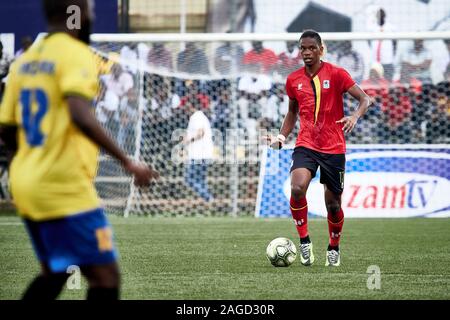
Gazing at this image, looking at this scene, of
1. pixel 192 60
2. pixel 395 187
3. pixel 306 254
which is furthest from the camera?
pixel 192 60

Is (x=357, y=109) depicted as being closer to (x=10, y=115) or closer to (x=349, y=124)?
(x=349, y=124)

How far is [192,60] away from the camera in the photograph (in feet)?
64.8

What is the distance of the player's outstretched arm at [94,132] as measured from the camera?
4.92 metres

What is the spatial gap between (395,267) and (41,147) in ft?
19.1

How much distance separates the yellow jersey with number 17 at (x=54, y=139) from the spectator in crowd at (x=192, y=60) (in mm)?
14575

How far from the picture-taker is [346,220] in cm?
1761

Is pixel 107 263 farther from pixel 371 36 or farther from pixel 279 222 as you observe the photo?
pixel 371 36

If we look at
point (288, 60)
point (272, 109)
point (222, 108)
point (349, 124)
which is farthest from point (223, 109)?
point (349, 124)

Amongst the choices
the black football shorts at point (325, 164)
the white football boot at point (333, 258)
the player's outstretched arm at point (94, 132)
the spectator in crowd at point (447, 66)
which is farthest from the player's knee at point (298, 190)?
the spectator in crowd at point (447, 66)

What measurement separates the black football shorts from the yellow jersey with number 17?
5639mm

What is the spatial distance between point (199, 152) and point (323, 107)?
845 cm

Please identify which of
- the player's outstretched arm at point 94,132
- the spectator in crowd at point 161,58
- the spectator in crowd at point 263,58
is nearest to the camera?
the player's outstretched arm at point 94,132

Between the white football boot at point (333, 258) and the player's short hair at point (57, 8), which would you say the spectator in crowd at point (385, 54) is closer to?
the white football boot at point (333, 258)

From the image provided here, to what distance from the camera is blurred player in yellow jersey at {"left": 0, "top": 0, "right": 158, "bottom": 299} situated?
499 centimetres
